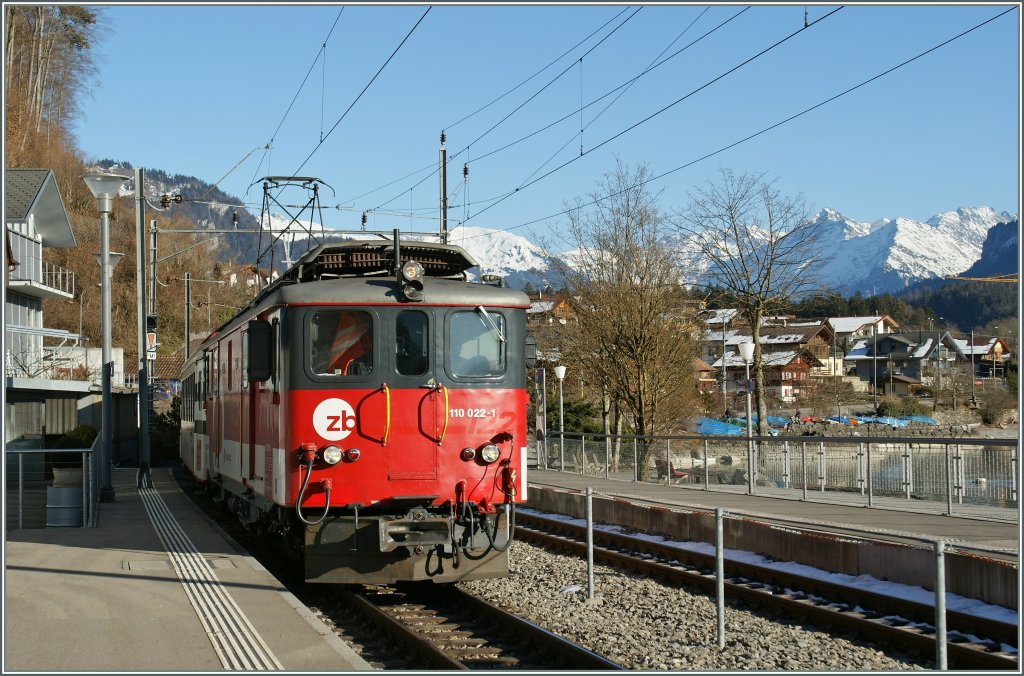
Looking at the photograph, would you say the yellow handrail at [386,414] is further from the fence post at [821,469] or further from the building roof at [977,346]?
the building roof at [977,346]

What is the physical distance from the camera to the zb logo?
10.6 meters

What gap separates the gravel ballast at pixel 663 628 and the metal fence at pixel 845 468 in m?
4.74

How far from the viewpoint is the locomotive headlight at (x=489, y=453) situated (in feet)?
35.7

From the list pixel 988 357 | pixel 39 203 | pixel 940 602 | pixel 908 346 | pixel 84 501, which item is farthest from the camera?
pixel 988 357

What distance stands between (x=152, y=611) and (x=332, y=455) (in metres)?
2.11

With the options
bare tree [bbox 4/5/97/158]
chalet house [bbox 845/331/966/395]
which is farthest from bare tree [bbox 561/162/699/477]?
chalet house [bbox 845/331/966/395]

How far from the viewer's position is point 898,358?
304 feet

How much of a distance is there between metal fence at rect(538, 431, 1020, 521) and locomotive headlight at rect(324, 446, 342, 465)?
7868 mm

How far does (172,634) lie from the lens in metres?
8.58

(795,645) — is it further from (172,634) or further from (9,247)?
(9,247)

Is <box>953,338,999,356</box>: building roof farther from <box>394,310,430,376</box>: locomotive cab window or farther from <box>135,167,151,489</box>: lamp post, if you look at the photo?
<box>394,310,430,376</box>: locomotive cab window

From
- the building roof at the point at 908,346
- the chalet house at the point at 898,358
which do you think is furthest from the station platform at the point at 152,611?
the building roof at the point at 908,346

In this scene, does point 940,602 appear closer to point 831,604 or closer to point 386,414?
point 831,604

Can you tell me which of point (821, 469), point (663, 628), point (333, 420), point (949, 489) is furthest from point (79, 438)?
point (663, 628)
